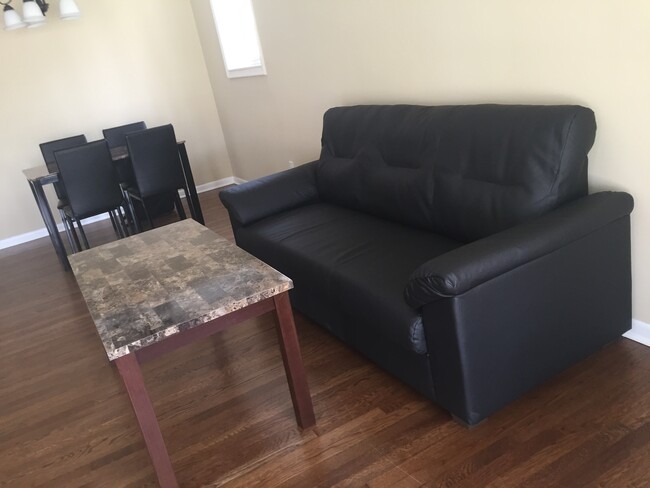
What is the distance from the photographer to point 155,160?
4238mm

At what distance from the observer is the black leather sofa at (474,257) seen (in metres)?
1.65

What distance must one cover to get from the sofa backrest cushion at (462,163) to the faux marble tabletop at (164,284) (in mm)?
817

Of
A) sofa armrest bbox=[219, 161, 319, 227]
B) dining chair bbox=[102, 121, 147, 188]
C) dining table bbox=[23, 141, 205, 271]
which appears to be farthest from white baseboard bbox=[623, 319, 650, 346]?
dining chair bbox=[102, 121, 147, 188]

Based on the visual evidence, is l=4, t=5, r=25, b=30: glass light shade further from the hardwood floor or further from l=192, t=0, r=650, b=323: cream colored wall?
the hardwood floor

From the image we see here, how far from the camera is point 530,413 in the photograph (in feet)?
5.98

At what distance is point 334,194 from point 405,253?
949 mm

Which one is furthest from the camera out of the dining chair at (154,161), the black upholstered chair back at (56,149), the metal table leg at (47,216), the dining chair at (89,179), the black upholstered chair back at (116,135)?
the black upholstered chair back at (116,135)

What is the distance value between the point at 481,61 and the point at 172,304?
5.45ft

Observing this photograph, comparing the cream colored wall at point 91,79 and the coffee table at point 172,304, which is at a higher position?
the cream colored wall at point 91,79

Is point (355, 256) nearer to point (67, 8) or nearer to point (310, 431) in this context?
point (310, 431)

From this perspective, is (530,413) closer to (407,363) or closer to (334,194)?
(407,363)

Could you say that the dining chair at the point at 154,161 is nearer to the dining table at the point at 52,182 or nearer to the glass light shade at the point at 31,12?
the dining table at the point at 52,182

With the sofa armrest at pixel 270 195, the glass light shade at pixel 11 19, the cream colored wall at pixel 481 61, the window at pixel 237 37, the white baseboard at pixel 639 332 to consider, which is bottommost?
the white baseboard at pixel 639 332

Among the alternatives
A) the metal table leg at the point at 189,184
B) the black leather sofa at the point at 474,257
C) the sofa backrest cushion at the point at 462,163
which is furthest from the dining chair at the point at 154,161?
the black leather sofa at the point at 474,257
